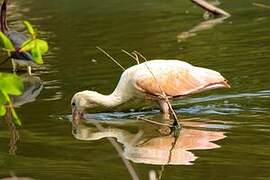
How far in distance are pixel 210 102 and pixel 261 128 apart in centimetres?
171

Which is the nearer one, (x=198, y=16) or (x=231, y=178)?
(x=231, y=178)

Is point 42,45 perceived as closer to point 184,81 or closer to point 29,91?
point 184,81

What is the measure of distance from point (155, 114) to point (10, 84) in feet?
18.0

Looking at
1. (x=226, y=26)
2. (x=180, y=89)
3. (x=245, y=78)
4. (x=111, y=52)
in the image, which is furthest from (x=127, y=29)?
(x=180, y=89)

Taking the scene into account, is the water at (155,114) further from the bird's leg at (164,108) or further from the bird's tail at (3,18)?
the bird's tail at (3,18)

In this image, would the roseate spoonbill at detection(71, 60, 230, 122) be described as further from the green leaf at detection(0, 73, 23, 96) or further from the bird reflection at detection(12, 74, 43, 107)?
the green leaf at detection(0, 73, 23, 96)

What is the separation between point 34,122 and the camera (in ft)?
28.4

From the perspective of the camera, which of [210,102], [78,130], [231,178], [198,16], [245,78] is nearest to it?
[231,178]

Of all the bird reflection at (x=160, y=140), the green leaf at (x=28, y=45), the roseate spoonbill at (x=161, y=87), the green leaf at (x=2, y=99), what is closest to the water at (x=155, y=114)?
the bird reflection at (x=160, y=140)

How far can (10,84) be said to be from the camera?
11.3 feet

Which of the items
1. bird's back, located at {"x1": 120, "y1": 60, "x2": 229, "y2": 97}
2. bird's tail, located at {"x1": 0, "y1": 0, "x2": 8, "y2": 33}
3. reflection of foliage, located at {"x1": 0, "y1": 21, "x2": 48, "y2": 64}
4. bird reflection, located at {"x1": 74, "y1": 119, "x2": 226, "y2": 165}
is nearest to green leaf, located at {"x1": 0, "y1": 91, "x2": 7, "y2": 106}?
reflection of foliage, located at {"x1": 0, "y1": 21, "x2": 48, "y2": 64}

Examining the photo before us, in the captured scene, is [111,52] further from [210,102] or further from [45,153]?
[45,153]

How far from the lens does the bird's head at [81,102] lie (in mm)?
8633

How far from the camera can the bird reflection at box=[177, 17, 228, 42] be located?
16141 millimetres
